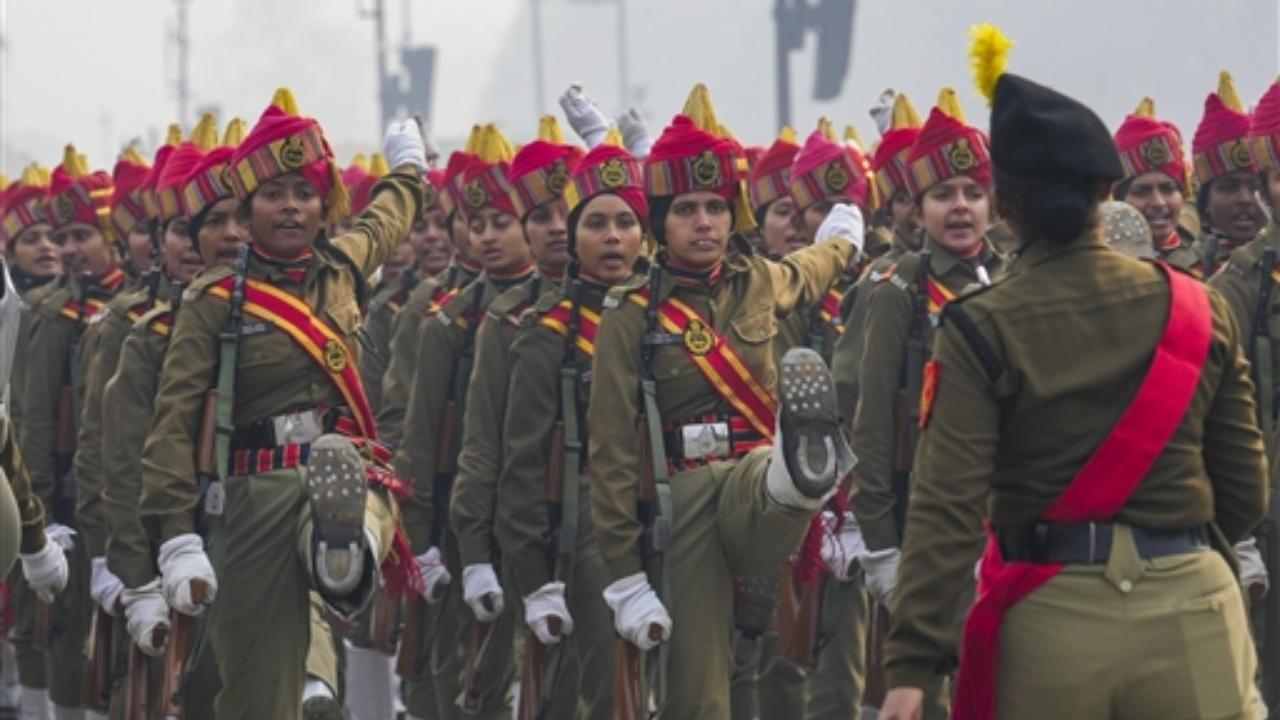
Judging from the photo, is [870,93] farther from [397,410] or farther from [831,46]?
[397,410]

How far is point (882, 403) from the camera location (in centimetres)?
918

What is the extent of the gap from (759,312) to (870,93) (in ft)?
183

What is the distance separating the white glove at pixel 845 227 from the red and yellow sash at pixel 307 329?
7.05ft

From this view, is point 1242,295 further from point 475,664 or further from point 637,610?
point 475,664

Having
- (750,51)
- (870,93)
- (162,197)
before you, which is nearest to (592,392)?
(162,197)

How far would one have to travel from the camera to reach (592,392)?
8570mm

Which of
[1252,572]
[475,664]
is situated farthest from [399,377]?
[1252,572]

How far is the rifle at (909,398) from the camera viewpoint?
920cm

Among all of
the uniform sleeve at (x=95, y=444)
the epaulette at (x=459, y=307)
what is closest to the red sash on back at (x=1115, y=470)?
the uniform sleeve at (x=95, y=444)

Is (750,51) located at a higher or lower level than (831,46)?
higher

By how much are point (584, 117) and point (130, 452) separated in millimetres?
2451

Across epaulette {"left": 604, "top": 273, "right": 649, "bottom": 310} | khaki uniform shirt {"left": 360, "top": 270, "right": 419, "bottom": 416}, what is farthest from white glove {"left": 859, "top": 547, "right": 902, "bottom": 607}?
khaki uniform shirt {"left": 360, "top": 270, "right": 419, "bottom": 416}

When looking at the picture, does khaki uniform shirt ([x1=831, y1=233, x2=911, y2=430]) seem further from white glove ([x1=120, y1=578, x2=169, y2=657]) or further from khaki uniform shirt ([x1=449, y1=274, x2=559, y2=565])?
white glove ([x1=120, y1=578, x2=169, y2=657])

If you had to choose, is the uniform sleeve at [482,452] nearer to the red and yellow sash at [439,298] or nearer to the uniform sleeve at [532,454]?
the uniform sleeve at [532,454]
